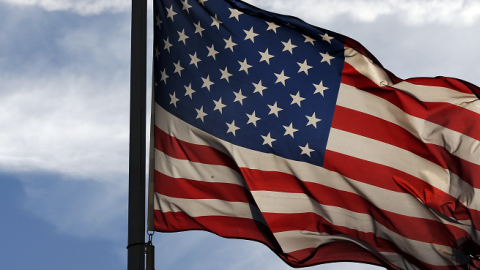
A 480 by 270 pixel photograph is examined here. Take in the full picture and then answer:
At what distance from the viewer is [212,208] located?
6531 mm

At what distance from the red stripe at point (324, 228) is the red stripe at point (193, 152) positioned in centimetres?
85

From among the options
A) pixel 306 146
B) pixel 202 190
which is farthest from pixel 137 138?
pixel 306 146

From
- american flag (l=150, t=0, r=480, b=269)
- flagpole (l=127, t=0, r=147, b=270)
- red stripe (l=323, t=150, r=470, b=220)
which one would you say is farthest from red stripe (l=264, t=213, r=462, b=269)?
flagpole (l=127, t=0, r=147, b=270)

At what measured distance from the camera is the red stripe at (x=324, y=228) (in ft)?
20.6

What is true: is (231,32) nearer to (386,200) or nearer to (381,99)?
(381,99)

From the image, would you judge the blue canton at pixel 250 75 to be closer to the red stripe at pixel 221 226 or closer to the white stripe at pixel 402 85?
the white stripe at pixel 402 85

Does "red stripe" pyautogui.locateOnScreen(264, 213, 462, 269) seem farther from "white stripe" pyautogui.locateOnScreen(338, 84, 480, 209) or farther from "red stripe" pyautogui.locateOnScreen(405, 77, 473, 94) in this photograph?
"red stripe" pyautogui.locateOnScreen(405, 77, 473, 94)

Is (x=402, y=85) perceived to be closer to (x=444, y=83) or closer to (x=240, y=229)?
(x=444, y=83)

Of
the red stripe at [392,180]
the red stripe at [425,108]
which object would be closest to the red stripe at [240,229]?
the red stripe at [392,180]

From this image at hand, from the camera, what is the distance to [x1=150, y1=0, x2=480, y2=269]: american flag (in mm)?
6199

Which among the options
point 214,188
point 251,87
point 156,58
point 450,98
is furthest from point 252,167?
point 450,98

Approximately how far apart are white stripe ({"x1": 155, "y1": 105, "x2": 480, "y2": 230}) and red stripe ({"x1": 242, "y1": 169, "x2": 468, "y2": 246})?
60mm

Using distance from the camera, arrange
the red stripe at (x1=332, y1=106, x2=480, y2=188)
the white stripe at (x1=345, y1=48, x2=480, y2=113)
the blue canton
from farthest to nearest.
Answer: the blue canton, the white stripe at (x1=345, y1=48, x2=480, y2=113), the red stripe at (x1=332, y1=106, x2=480, y2=188)

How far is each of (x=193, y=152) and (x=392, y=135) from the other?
8.44 ft
